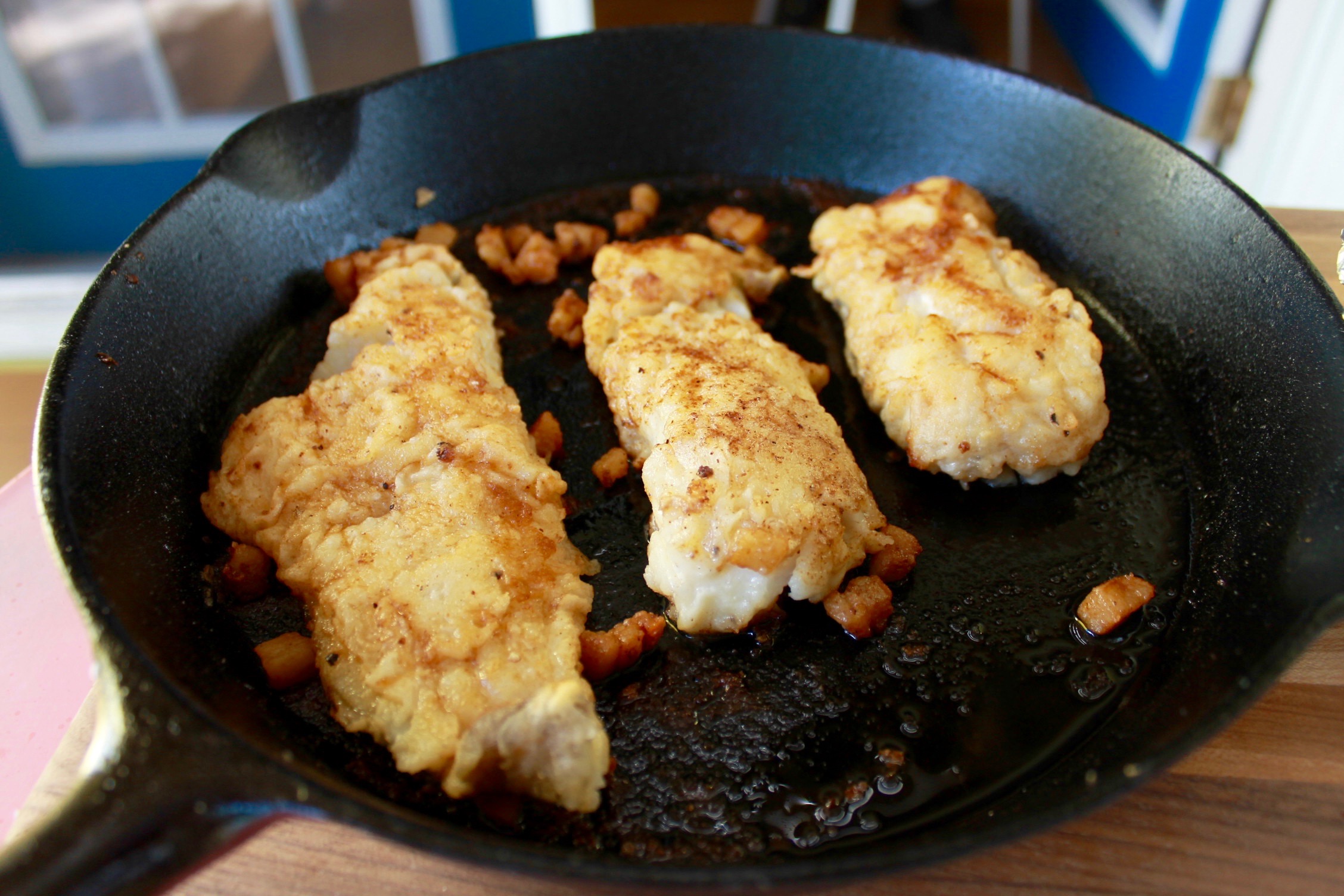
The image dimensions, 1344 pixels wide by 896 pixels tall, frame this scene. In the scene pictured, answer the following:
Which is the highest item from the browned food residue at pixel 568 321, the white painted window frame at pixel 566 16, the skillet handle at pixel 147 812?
the skillet handle at pixel 147 812

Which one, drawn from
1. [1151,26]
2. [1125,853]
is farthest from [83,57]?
[1125,853]

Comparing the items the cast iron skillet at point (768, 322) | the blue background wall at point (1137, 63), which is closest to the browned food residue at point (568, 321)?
the cast iron skillet at point (768, 322)

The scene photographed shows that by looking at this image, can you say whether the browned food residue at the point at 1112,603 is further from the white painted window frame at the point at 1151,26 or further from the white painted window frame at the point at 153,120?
the white painted window frame at the point at 153,120

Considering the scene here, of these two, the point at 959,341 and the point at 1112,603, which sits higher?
the point at 959,341

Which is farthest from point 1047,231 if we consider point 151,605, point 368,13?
point 368,13

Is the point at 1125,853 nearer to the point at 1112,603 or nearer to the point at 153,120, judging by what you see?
the point at 1112,603

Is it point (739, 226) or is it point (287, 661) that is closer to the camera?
point (287, 661)

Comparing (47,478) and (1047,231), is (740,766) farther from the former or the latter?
(1047,231)
